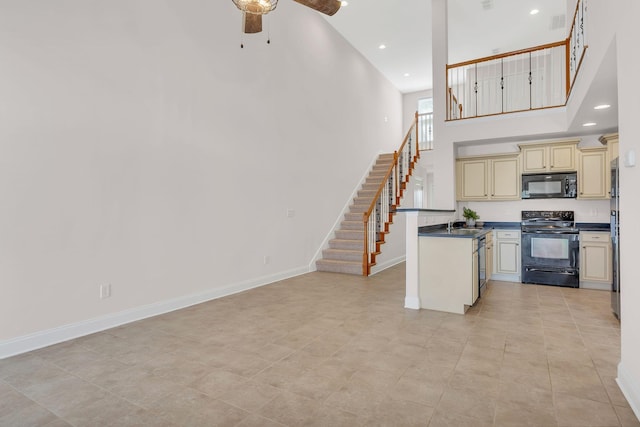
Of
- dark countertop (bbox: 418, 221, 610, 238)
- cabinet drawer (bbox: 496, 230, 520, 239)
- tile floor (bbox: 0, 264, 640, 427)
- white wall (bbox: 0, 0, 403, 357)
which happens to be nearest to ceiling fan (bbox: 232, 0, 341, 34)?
white wall (bbox: 0, 0, 403, 357)

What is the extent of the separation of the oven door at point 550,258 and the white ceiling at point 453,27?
1774mm

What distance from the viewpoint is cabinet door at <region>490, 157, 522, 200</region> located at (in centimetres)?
581

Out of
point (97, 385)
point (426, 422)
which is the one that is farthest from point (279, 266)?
point (426, 422)

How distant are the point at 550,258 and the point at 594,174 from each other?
142 centimetres

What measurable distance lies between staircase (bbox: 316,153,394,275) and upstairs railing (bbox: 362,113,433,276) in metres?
0.10

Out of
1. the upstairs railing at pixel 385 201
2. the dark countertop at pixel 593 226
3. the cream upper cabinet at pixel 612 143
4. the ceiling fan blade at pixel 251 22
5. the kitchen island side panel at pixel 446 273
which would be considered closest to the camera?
the ceiling fan blade at pixel 251 22

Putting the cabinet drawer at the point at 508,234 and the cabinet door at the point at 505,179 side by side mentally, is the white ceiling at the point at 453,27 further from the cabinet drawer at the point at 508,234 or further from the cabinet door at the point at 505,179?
the cabinet drawer at the point at 508,234

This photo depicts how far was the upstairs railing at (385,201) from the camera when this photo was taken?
246 inches

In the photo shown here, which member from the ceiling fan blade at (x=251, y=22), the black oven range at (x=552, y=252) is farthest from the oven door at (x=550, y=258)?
the ceiling fan blade at (x=251, y=22)

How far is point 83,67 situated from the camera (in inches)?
130

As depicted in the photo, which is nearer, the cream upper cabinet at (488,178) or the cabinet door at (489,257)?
the cabinet door at (489,257)

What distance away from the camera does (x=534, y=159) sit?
5641 millimetres

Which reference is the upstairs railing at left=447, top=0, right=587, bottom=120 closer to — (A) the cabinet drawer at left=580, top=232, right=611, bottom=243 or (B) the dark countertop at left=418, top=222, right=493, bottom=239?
(A) the cabinet drawer at left=580, top=232, right=611, bottom=243

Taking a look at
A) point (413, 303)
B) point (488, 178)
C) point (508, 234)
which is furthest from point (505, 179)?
point (413, 303)
